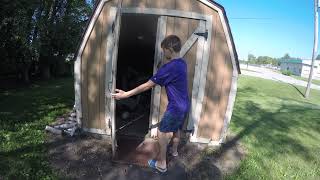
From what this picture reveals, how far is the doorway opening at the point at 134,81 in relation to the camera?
20.6 ft

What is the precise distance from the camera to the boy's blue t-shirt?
15.6ft

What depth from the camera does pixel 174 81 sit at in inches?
191

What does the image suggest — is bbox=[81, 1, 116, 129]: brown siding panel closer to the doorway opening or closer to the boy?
the doorway opening

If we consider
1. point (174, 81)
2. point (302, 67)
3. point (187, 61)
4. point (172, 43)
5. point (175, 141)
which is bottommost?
point (302, 67)

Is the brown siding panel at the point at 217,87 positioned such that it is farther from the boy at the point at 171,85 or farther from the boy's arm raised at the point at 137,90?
the boy's arm raised at the point at 137,90

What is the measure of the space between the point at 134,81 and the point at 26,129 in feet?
13.6

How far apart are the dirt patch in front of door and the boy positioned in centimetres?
60

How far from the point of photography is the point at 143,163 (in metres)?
5.59

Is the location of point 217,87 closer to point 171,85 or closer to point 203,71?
point 203,71

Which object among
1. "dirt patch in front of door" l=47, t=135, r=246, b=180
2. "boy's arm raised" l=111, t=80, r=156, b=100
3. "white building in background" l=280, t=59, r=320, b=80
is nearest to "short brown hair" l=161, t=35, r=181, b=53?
"boy's arm raised" l=111, t=80, r=156, b=100

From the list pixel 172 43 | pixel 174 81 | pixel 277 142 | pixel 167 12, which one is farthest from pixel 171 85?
pixel 277 142

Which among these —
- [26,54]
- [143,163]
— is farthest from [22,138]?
[26,54]

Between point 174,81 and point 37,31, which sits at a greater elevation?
point 37,31

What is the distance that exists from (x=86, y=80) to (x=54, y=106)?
3829 millimetres
